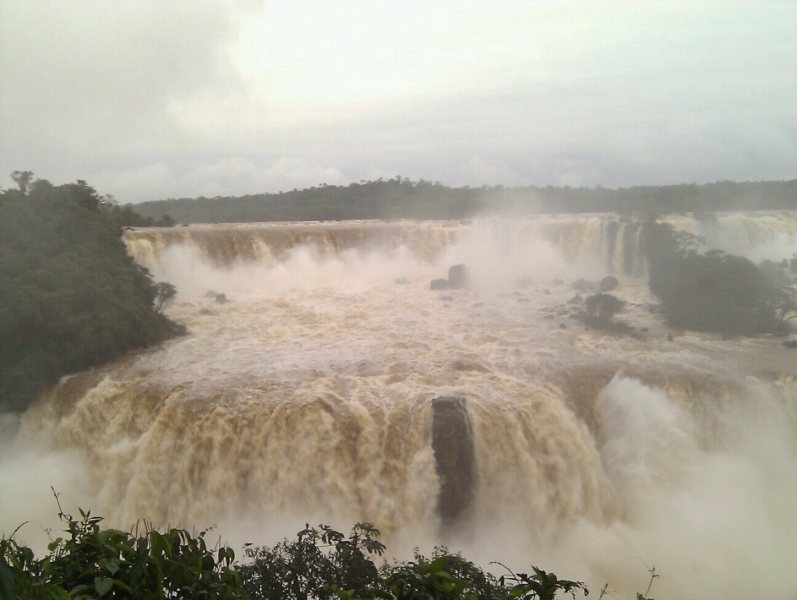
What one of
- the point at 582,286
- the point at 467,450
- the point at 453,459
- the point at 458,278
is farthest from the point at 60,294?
the point at 582,286

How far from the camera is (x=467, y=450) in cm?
998

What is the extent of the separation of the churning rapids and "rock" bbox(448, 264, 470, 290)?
8349 mm

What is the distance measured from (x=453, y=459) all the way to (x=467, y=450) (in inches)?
12.2

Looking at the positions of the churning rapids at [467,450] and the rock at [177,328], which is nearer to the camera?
the churning rapids at [467,450]

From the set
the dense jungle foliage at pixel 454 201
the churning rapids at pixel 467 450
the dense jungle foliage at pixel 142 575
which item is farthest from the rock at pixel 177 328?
the dense jungle foliage at pixel 454 201

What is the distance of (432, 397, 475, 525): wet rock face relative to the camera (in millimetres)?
9680

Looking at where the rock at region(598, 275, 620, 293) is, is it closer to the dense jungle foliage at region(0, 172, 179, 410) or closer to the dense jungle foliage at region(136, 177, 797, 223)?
the dense jungle foliage at region(136, 177, 797, 223)

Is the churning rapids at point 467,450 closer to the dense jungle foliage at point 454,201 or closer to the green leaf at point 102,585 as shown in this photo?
the green leaf at point 102,585

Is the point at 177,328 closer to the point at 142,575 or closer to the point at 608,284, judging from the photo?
the point at 142,575

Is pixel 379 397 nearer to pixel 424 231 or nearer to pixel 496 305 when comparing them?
pixel 496 305

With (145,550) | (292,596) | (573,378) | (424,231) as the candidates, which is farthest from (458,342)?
(424,231)

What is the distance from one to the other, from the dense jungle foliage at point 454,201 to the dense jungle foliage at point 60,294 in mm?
22747

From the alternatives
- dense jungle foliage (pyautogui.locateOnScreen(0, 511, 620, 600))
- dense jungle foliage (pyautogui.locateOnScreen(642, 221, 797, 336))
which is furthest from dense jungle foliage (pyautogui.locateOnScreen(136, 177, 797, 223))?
dense jungle foliage (pyautogui.locateOnScreen(0, 511, 620, 600))

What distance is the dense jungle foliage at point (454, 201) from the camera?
34.4 meters
